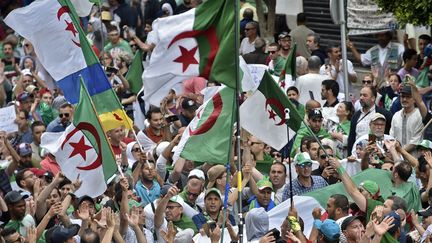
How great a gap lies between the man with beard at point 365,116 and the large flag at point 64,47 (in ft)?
9.09

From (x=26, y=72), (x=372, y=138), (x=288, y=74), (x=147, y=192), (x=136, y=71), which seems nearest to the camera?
(x=147, y=192)

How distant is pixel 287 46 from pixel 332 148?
5.34 m

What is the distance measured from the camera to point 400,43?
25516 mm

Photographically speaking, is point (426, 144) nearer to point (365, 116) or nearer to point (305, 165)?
point (305, 165)

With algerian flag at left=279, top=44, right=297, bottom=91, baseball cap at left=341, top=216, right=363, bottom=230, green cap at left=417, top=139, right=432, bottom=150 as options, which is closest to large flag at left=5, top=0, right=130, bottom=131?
green cap at left=417, top=139, right=432, bottom=150

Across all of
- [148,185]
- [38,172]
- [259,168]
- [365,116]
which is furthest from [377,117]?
[38,172]

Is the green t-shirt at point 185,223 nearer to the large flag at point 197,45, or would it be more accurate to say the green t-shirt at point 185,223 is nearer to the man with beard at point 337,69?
the large flag at point 197,45

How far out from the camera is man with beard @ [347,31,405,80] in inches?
962

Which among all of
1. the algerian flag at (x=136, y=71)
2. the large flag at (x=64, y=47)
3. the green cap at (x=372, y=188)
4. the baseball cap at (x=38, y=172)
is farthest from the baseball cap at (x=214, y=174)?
the algerian flag at (x=136, y=71)

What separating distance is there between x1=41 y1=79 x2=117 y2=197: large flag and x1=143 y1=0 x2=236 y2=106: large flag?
232 cm

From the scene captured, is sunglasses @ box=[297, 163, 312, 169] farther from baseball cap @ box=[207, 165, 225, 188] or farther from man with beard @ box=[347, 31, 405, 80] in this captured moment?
man with beard @ box=[347, 31, 405, 80]

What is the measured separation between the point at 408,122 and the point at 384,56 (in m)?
4.57

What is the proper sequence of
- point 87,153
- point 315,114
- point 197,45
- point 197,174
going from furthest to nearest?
1. point 315,114
2. point 197,174
3. point 87,153
4. point 197,45

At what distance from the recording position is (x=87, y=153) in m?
17.7
